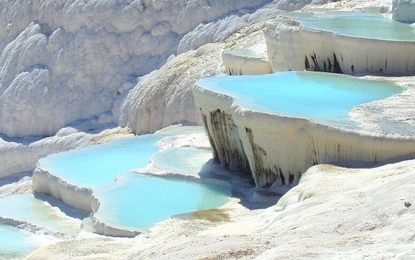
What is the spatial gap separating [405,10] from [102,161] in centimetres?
528

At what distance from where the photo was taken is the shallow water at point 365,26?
1291cm

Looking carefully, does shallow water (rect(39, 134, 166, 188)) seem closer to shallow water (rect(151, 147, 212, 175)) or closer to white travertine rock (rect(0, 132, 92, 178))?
shallow water (rect(151, 147, 212, 175))

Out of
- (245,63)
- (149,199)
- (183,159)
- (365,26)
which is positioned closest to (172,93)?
(245,63)

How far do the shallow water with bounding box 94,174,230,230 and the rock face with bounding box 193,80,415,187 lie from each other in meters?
0.56

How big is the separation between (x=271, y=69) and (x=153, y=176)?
13.8 feet

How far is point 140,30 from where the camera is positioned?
880 inches

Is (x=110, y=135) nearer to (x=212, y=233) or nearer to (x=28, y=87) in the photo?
(x=28, y=87)

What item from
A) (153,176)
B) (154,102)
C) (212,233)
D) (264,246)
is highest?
(264,246)

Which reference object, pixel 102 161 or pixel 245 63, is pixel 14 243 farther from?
pixel 245 63

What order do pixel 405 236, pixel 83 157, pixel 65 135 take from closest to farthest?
pixel 405 236, pixel 83 157, pixel 65 135

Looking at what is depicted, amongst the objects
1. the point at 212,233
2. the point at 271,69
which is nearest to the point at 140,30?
the point at 271,69

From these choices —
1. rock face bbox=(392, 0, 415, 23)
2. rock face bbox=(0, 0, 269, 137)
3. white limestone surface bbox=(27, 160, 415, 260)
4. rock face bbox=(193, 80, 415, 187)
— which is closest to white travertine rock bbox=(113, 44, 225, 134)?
rock face bbox=(0, 0, 269, 137)

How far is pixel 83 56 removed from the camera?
22.8 m

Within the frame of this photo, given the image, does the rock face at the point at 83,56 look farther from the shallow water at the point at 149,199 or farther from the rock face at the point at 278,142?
the shallow water at the point at 149,199
